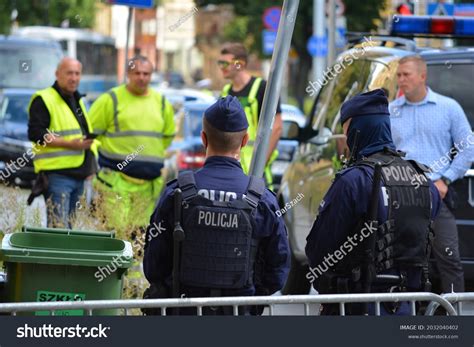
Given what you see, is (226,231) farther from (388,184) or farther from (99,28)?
(99,28)

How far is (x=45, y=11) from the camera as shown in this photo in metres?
45.6

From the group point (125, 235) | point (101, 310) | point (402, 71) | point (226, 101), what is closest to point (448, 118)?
point (402, 71)

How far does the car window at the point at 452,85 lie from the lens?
9.19 m

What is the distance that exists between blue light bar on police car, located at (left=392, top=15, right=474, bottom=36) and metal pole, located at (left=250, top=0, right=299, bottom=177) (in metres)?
2.80

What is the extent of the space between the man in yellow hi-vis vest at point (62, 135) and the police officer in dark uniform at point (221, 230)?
5.22m

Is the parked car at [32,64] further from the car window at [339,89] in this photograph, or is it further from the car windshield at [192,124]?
the car window at [339,89]

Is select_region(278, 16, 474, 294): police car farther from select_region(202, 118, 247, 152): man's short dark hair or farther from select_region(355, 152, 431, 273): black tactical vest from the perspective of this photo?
select_region(202, 118, 247, 152): man's short dark hair

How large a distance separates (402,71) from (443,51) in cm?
74

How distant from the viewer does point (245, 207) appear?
17.7ft

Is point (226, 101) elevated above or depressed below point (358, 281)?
above

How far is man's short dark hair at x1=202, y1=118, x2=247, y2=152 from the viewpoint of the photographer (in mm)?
5492
